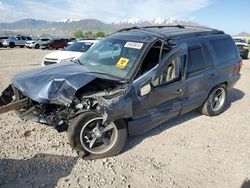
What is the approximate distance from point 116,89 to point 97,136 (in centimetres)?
80

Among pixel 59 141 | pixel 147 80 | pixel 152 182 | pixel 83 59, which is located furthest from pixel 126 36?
pixel 152 182

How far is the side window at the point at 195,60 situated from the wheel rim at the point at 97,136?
1.96 metres

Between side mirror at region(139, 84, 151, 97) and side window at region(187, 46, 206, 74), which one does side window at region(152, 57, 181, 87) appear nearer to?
side mirror at region(139, 84, 151, 97)

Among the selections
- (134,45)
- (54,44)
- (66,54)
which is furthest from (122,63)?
(54,44)

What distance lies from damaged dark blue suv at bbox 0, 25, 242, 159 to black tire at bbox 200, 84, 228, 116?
41 centimetres

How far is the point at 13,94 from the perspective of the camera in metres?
4.87

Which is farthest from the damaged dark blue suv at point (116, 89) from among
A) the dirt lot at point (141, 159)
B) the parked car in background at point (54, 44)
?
the parked car in background at point (54, 44)

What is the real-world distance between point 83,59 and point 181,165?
2.79 meters

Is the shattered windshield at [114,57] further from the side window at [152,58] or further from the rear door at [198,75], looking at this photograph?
the rear door at [198,75]

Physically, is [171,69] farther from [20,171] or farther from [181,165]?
[20,171]

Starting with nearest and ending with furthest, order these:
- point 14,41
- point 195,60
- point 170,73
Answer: point 170,73
point 195,60
point 14,41

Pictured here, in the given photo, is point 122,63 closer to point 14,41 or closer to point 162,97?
point 162,97

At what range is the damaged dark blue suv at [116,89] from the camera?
3936mm

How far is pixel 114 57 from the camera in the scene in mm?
4750
